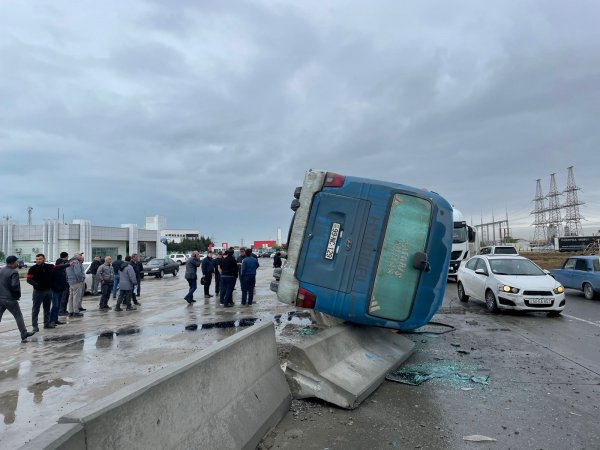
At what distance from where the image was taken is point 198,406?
320 centimetres

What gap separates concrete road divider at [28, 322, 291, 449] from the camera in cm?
235

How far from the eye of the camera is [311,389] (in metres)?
4.70

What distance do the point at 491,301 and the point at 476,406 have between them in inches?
285

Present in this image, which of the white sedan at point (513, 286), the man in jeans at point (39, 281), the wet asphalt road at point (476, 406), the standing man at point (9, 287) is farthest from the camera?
the white sedan at point (513, 286)

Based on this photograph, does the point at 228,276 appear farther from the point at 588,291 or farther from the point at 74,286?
the point at 588,291

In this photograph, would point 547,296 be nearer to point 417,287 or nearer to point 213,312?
point 417,287

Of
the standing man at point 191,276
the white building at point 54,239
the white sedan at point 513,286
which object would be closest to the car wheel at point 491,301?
the white sedan at point 513,286

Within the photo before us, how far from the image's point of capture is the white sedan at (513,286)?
34.1 ft

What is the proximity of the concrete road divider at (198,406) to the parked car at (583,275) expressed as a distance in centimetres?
1375

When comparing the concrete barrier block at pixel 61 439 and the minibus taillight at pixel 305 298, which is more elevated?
the minibus taillight at pixel 305 298

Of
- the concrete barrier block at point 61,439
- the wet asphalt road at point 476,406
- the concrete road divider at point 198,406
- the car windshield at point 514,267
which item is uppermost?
the car windshield at point 514,267

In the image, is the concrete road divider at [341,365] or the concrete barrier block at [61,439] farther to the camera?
the concrete road divider at [341,365]

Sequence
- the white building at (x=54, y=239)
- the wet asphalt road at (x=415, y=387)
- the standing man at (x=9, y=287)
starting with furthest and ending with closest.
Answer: the white building at (x=54, y=239) < the standing man at (x=9, y=287) < the wet asphalt road at (x=415, y=387)

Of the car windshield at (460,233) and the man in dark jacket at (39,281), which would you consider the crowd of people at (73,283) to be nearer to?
the man in dark jacket at (39,281)
